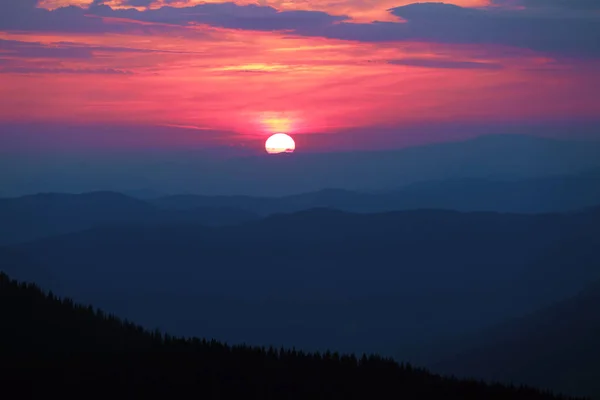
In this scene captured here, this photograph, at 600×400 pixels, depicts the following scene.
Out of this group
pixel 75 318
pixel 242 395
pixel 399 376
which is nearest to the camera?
pixel 242 395

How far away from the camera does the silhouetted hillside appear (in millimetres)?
35438

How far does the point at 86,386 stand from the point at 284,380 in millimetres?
10399

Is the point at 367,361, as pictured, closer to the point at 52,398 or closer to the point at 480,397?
the point at 480,397

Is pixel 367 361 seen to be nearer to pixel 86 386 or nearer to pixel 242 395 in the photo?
pixel 242 395

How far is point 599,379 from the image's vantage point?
175875 mm

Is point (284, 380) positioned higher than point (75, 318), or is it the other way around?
point (75, 318)

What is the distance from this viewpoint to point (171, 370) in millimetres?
39594

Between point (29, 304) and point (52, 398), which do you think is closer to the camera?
point (52, 398)

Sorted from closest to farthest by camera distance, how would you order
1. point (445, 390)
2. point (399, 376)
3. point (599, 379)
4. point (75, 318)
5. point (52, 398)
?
point (52, 398) < point (445, 390) < point (399, 376) < point (75, 318) < point (599, 379)

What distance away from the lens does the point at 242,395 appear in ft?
119

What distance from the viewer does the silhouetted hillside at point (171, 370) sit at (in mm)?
35438

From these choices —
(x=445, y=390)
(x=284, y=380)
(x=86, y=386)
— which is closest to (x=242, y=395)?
(x=284, y=380)

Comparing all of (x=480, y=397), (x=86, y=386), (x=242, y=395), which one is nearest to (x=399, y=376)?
(x=480, y=397)

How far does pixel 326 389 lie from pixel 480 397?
7.73 metres
